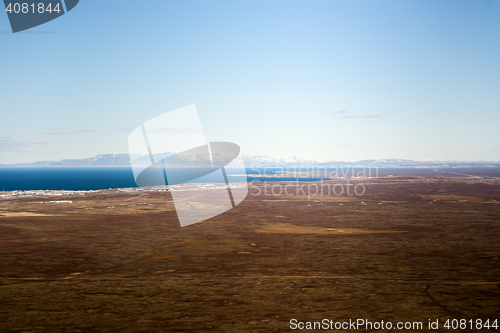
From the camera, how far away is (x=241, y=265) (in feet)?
44.4

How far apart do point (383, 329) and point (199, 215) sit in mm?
26346

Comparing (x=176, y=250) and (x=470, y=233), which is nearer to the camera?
(x=176, y=250)

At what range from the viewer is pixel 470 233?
68.0ft

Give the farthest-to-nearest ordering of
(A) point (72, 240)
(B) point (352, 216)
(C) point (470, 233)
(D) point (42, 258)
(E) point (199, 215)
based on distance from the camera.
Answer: (E) point (199, 215) → (B) point (352, 216) → (C) point (470, 233) → (A) point (72, 240) → (D) point (42, 258)

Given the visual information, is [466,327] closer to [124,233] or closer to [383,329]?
[383,329]

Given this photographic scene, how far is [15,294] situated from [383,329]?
35.4 ft

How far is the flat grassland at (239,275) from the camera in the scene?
26.6ft

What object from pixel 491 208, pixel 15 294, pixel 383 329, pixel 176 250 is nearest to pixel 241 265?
pixel 176 250

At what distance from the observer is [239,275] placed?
1198cm

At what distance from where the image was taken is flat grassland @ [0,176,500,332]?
26.6 feet

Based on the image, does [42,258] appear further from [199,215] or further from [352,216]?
[352,216]

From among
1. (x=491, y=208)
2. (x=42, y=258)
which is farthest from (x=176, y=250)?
(x=491, y=208)

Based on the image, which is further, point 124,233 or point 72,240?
point 124,233

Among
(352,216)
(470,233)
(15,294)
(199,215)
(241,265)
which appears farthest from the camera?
(199,215)
